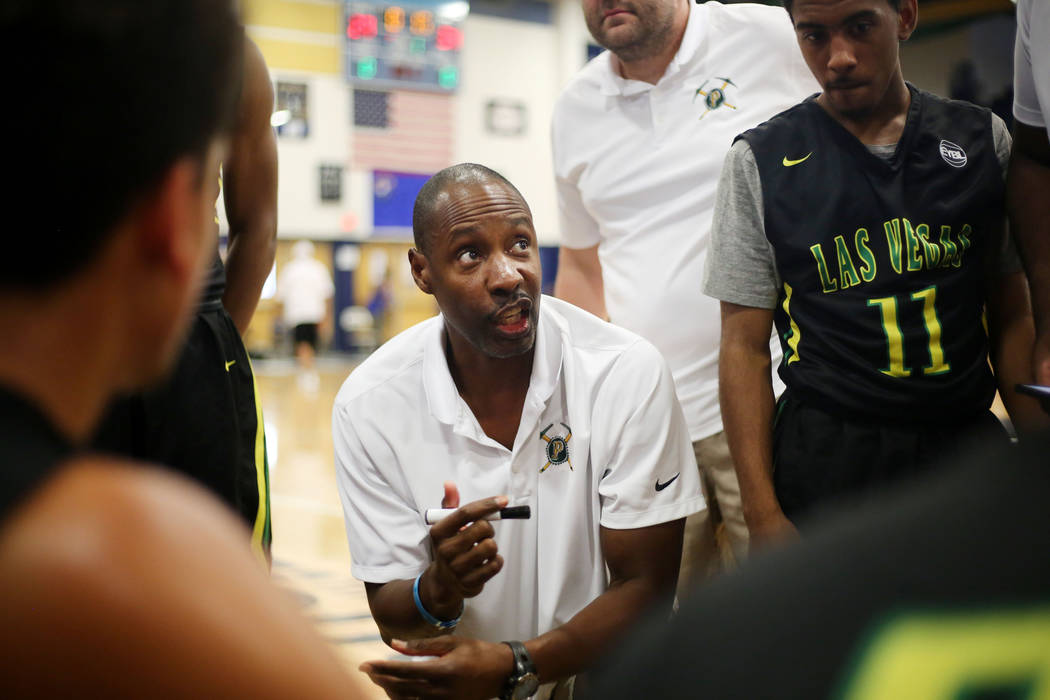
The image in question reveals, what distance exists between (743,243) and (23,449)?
1818mm

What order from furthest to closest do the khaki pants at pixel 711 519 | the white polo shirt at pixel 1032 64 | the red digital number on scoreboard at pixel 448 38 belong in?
the red digital number on scoreboard at pixel 448 38, the khaki pants at pixel 711 519, the white polo shirt at pixel 1032 64

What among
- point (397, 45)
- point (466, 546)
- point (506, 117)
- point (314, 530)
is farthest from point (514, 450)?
point (506, 117)

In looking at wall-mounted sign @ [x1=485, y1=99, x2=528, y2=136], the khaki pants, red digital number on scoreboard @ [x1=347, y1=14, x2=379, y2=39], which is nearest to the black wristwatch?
the khaki pants

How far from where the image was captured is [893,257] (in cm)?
205

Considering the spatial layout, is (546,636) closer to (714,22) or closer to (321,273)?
(714,22)

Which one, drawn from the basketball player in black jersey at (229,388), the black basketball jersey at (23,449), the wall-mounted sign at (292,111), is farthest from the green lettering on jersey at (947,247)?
the wall-mounted sign at (292,111)

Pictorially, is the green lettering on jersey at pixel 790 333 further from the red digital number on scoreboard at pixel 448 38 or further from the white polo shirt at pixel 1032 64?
the red digital number on scoreboard at pixel 448 38

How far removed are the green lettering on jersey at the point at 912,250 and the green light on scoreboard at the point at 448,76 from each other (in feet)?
54.1

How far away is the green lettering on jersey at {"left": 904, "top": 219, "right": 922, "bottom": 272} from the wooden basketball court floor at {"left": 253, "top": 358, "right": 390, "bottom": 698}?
1.29 metres

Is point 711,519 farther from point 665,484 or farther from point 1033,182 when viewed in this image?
point 1033,182

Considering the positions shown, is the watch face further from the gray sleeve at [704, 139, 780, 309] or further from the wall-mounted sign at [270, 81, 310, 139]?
the wall-mounted sign at [270, 81, 310, 139]

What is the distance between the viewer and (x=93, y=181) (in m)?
0.60

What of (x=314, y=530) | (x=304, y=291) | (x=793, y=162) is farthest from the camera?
(x=304, y=291)

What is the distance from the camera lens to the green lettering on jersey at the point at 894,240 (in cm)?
205
